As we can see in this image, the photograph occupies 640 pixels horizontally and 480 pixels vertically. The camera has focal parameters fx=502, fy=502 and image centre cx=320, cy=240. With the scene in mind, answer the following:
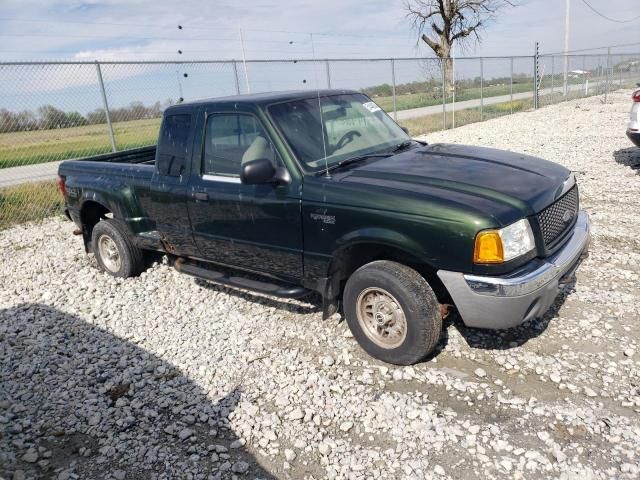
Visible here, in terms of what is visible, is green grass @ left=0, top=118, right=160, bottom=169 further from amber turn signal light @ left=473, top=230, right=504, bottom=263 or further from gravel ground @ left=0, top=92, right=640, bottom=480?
amber turn signal light @ left=473, top=230, right=504, bottom=263

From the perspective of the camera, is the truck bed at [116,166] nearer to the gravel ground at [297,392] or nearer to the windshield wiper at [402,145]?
the gravel ground at [297,392]

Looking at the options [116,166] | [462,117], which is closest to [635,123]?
[116,166]

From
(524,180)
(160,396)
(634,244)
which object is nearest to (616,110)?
(634,244)

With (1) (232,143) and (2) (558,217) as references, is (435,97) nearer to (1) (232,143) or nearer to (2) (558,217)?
(1) (232,143)

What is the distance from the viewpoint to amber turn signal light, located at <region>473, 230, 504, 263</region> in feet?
10.3

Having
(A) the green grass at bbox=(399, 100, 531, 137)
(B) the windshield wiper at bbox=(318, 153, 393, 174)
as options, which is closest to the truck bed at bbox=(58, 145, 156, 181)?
(B) the windshield wiper at bbox=(318, 153, 393, 174)

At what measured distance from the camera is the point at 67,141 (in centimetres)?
1152

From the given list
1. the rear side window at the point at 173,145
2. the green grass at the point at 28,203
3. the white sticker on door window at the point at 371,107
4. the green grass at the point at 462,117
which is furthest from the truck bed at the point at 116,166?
the green grass at the point at 462,117

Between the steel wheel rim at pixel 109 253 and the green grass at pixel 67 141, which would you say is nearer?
the steel wheel rim at pixel 109 253

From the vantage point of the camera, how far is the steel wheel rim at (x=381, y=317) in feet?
12.0

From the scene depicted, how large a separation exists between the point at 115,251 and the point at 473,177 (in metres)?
4.33

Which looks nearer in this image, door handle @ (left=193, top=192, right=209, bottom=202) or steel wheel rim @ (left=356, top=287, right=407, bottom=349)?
steel wheel rim @ (left=356, top=287, right=407, bottom=349)

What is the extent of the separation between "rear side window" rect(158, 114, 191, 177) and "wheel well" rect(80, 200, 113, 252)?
1.62 m

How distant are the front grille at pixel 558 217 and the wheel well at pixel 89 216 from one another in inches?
193
